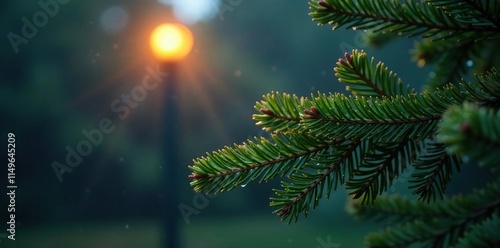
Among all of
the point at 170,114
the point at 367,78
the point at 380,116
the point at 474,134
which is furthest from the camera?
the point at 170,114

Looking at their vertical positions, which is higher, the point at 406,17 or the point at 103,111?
the point at 103,111

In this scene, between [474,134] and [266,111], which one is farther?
[266,111]

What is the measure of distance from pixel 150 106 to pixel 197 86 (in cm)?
351

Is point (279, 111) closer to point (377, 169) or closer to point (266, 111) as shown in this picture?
point (266, 111)

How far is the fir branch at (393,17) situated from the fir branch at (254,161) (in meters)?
0.17

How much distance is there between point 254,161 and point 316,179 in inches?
3.8

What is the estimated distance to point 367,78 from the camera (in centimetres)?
79

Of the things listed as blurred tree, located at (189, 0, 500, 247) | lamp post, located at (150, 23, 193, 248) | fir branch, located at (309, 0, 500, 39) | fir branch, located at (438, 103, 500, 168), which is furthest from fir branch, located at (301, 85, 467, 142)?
lamp post, located at (150, 23, 193, 248)

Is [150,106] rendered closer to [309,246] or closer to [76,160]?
[76,160]

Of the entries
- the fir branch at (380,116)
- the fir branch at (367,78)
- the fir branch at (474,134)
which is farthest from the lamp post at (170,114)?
the fir branch at (474,134)

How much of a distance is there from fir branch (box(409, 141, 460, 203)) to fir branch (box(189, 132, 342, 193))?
0.14 m

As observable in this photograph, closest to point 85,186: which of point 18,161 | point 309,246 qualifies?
point 18,161

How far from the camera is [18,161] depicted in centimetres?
1446

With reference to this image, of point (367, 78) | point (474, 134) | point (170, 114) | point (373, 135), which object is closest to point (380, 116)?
point (373, 135)
